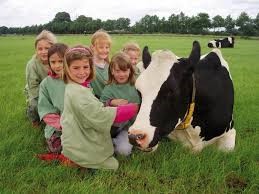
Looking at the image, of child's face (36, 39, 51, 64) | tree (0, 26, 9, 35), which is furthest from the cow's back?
tree (0, 26, 9, 35)

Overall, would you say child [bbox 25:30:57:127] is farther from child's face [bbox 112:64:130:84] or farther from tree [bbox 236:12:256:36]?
tree [bbox 236:12:256:36]

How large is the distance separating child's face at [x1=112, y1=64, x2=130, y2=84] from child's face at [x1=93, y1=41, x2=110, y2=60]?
101cm

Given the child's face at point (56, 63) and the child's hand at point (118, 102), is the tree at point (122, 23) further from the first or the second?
the child's hand at point (118, 102)

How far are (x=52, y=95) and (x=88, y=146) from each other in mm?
1305

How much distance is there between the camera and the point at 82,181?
4.04 metres

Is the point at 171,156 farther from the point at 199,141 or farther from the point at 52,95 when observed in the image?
the point at 52,95

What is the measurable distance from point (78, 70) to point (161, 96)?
3.35 feet

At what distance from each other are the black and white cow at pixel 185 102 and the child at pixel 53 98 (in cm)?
152

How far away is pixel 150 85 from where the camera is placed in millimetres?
3938

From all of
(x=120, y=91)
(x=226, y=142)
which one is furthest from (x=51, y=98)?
(x=226, y=142)

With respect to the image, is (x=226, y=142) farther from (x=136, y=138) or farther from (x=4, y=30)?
(x=4, y=30)

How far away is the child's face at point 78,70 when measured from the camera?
4355 millimetres

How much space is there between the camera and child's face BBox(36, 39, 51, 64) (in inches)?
242

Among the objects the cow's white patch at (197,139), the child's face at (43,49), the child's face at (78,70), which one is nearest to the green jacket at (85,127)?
the child's face at (78,70)
